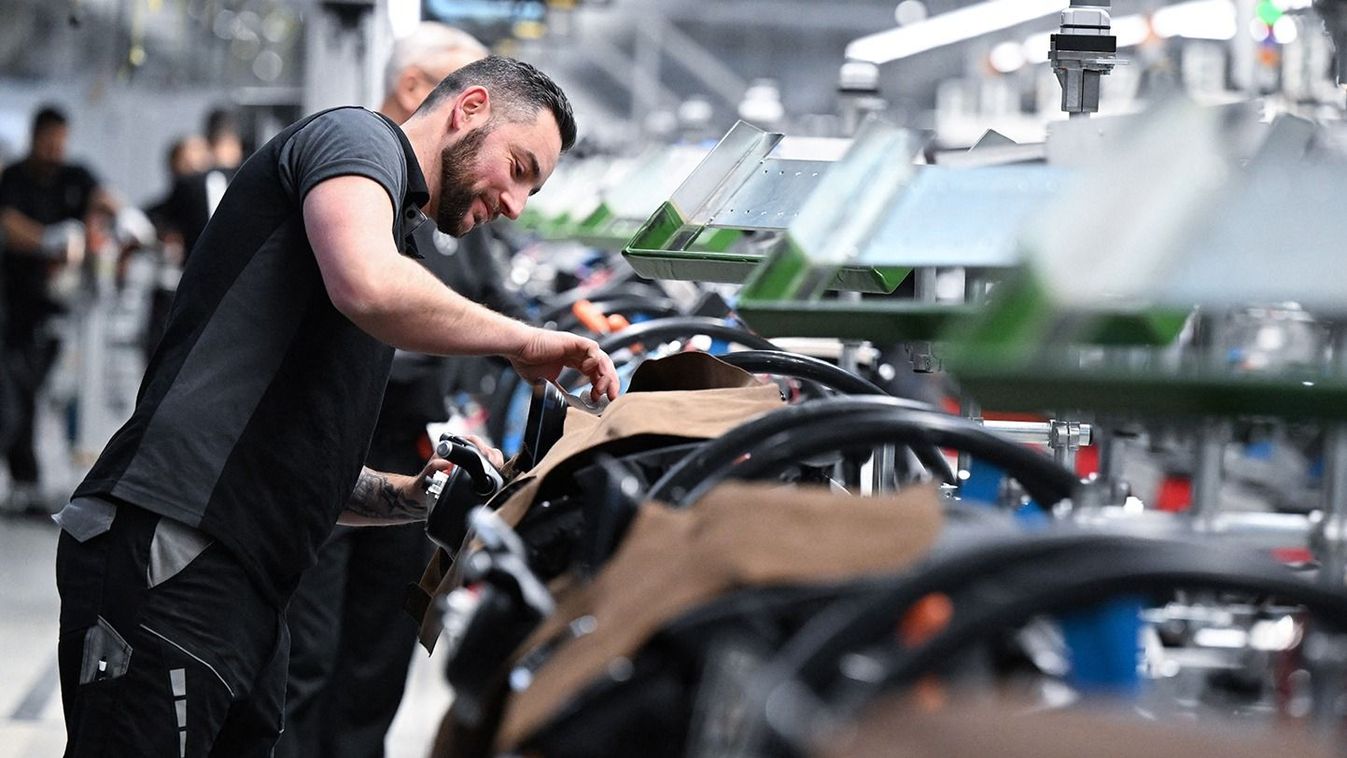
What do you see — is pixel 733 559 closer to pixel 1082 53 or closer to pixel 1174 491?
pixel 1082 53

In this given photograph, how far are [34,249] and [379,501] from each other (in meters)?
6.65

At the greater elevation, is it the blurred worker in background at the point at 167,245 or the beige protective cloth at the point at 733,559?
the beige protective cloth at the point at 733,559

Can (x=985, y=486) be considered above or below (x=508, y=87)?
below

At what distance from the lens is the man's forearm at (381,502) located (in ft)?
9.24

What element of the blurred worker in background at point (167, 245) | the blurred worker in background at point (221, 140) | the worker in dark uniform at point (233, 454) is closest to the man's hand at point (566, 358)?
the worker in dark uniform at point (233, 454)

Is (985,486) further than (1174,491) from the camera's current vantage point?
No

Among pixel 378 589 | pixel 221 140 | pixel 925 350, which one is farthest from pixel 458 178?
pixel 221 140

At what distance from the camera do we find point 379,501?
2842 millimetres

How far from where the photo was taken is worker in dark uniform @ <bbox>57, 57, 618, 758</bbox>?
2.42 meters

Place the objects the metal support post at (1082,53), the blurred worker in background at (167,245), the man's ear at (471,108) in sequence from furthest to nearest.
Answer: the blurred worker in background at (167,245)
the metal support post at (1082,53)
the man's ear at (471,108)

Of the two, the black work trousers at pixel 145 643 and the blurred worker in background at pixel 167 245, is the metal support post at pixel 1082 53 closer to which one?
the black work trousers at pixel 145 643

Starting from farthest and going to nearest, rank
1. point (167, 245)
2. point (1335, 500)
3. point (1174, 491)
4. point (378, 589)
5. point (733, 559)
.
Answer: point (167, 245)
point (1174, 491)
point (378, 589)
point (1335, 500)
point (733, 559)

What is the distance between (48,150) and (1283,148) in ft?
26.5

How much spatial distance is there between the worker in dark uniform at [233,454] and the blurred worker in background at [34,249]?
6676 mm
